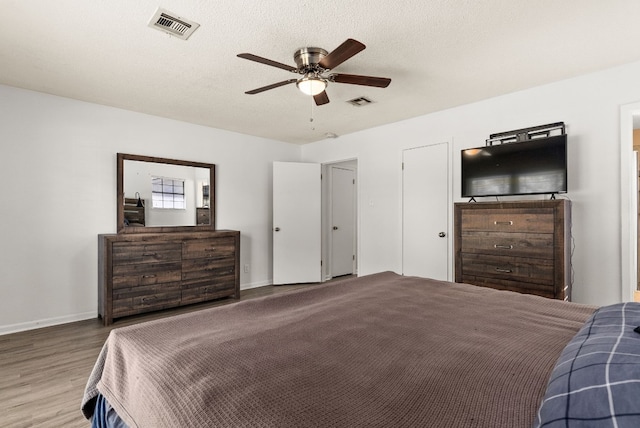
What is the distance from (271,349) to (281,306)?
608 millimetres

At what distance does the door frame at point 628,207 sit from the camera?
2.65 metres

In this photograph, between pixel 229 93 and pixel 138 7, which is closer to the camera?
pixel 138 7

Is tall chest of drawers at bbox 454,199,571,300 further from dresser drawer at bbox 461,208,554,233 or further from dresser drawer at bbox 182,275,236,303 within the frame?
dresser drawer at bbox 182,275,236,303

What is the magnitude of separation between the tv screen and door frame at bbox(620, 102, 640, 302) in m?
0.49

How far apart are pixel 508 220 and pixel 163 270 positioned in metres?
3.73

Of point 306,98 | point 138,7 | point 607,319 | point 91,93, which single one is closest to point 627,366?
point 607,319

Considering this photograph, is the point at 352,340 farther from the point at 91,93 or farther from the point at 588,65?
the point at 91,93

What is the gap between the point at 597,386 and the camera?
0.67m

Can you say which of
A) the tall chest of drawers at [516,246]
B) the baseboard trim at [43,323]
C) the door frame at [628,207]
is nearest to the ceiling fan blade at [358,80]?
the tall chest of drawers at [516,246]

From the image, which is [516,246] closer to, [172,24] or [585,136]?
[585,136]

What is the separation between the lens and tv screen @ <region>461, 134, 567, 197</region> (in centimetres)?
276

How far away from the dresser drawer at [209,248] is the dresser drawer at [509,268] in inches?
115

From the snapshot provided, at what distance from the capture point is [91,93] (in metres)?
3.32

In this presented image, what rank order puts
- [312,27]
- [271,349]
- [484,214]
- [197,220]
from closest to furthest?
1. [271,349]
2. [312,27]
3. [484,214]
4. [197,220]
